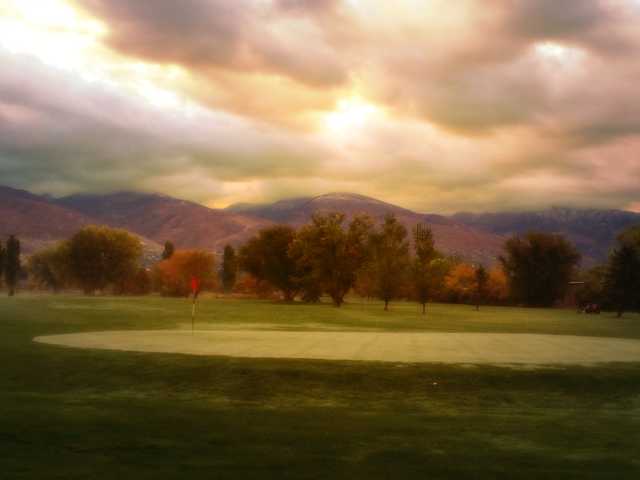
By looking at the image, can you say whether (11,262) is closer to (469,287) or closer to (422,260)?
(469,287)

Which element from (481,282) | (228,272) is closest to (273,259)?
(481,282)

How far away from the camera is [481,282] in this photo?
379 feet

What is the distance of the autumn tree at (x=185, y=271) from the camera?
14375cm

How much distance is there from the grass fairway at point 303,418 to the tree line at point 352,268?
64.0 metres

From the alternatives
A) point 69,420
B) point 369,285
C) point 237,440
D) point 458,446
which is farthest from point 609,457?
point 369,285

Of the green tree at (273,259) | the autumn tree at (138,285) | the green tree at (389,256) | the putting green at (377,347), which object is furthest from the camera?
the autumn tree at (138,285)

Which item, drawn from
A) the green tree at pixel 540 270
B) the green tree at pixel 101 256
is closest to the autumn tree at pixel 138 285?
the green tree at pixel 101 256

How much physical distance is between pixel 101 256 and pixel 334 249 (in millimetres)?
66742

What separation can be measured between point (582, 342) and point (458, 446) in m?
21.6

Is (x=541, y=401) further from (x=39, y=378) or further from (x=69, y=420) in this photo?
(x=39, y=378)

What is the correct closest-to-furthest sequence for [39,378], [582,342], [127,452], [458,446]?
[127,452], [458,446], [39,378], [582,342]

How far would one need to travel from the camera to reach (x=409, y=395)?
704 inches

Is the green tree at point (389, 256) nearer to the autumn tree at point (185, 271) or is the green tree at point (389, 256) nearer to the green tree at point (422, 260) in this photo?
the green tree at point (422, 260)

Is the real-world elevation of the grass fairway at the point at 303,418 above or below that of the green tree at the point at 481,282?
below
